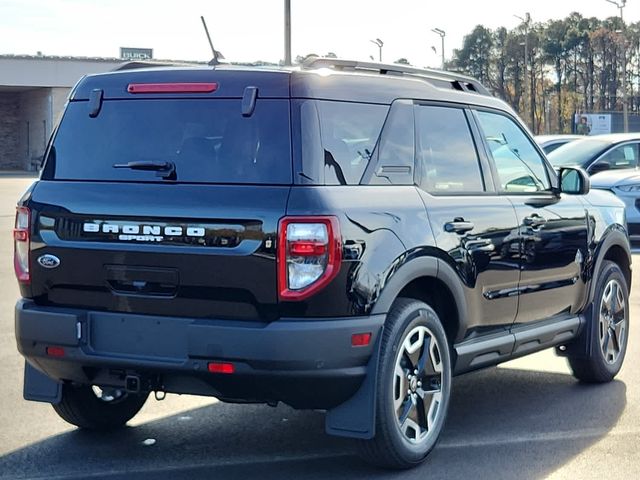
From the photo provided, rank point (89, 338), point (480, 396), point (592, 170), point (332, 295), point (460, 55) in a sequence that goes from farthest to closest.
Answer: point (460, 55), point (592, 170), point (480, 396), point (89, 338), point (332, 295)

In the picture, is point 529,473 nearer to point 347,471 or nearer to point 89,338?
point 347,471

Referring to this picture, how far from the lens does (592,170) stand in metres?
15.7

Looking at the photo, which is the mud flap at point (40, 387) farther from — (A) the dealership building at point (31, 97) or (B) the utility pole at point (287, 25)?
(A) the dealership building at point (31, 97)

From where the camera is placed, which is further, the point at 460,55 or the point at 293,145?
the point at 460,55

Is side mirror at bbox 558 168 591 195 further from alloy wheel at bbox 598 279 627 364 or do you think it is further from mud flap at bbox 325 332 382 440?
mud flap at bbox 325 332 382 440

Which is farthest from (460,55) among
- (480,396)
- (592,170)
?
(480,396)

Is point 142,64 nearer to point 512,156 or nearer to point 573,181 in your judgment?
point 512,156

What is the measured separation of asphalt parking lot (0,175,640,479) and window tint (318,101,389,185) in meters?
1.45

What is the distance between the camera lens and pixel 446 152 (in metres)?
5.58

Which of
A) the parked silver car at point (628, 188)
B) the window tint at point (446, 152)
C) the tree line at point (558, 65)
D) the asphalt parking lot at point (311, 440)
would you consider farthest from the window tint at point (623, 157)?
the tree line at point (558, 65)

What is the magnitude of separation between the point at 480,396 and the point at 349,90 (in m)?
2.62

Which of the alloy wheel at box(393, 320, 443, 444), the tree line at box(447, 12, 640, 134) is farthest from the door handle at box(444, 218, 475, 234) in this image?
the tree line at box(447, 12, 640, 134)

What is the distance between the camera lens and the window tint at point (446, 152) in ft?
17.7

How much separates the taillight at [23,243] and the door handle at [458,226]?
2.03m
